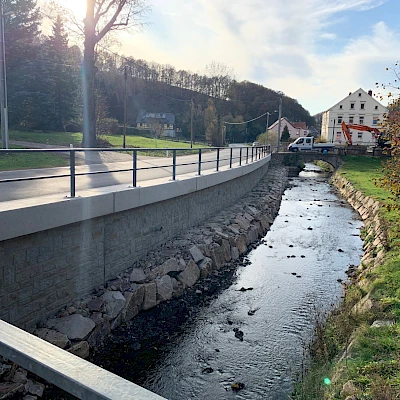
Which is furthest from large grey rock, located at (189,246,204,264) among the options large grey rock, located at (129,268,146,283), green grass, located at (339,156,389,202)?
green grass, located at (339,156,389,202)

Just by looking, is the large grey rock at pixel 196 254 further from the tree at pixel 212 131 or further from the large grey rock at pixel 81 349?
the tree at pixel 212 131

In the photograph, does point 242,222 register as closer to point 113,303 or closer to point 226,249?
point 226,249

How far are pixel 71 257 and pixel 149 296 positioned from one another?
2208 millimetres

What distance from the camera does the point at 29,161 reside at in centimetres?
1388

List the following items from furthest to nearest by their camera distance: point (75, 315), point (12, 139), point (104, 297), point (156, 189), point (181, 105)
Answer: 1. point (181, 105)
2. point (12, 139)
3. point (156, 189)
4. point (104, 297)
5. point (75, 315)

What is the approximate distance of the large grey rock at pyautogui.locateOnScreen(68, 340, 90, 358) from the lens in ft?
21.7

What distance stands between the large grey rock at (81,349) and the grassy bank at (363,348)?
3596 millimetres

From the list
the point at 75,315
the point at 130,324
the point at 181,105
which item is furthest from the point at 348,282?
the point at 181,105

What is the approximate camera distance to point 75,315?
284 inches

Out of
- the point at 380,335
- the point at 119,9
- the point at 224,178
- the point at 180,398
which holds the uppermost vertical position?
the point at 119,9

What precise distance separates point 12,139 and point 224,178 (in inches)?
804

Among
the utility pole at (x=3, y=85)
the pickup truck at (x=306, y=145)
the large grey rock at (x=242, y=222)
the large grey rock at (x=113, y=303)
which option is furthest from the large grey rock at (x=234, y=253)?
the pickup truck at (x=306, y=145)

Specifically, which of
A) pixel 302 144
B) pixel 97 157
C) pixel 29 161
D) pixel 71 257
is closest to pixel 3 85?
pixel 29 161

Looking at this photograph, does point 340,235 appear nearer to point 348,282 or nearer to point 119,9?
point 348,282
